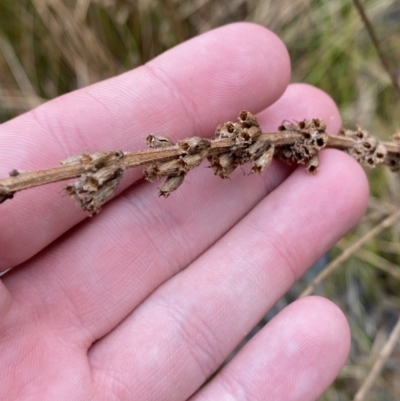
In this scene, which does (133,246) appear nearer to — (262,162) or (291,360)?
(262,162)

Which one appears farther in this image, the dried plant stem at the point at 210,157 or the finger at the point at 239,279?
the finger at the point at 239,279

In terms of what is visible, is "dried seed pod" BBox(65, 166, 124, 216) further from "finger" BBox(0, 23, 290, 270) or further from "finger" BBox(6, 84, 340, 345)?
"finger" BBox(6, 84, 340, 345)

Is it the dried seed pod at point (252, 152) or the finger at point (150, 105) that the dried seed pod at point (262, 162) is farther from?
the finger at point (150, 105)

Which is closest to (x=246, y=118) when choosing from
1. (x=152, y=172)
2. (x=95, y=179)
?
(x=152, y=172)

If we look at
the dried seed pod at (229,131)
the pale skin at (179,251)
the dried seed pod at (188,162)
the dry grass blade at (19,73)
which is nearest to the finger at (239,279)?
the pale skin at (179,251)

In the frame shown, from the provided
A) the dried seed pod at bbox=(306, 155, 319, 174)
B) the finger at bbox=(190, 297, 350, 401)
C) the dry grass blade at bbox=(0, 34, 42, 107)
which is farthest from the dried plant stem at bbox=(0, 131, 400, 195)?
the dry grass blade at bbox=(0, 34, 42, 107)
